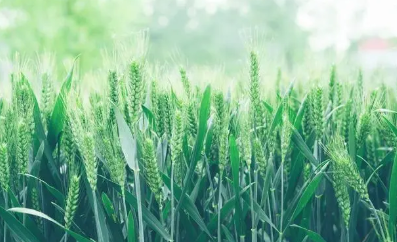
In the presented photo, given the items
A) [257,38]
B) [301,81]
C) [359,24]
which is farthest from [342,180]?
[359,24]

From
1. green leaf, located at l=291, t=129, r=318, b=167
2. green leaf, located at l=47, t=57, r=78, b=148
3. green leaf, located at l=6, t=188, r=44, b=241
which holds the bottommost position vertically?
green leaf, located at l=6, t=188, r=44, b=241

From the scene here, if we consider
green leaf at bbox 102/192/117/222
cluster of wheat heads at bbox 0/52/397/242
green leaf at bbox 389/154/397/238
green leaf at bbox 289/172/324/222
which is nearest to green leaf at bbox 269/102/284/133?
cluster of wheat heads at bbox 0/52/397/242

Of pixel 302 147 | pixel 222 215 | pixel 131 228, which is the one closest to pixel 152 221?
pixel 131 228

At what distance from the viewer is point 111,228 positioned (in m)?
1.13

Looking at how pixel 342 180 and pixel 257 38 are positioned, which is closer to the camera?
pixel 342 180

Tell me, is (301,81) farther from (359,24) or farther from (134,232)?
(359,24)

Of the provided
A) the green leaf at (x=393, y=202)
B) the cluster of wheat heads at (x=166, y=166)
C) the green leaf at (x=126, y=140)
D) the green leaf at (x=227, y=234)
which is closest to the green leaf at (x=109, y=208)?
the cluster of wheat heads at (x=166, y=166)

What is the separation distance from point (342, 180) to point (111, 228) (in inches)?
18.0

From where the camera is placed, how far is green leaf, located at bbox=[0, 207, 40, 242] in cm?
108

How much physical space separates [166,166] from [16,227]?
323 millimetres

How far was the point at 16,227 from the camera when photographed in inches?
42.8

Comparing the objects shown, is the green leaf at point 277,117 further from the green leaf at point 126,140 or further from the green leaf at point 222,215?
the green leaf at point 126,140

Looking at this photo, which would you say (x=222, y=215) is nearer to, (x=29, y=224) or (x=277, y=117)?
(x=277, y=117)

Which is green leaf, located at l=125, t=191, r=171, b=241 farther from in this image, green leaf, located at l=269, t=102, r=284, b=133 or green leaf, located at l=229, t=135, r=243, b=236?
green leaf, located at l=269, t=102, r=284, b=133
